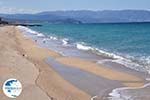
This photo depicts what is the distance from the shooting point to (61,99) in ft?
44.4

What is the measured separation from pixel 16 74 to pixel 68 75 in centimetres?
338

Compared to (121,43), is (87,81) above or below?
above

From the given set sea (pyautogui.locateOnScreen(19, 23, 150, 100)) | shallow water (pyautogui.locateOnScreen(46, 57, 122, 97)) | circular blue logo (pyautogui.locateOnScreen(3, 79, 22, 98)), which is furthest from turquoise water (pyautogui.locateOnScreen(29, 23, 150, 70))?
circular blue logo (pyautogui.locateOnScreen(3, 79, 22, 98))

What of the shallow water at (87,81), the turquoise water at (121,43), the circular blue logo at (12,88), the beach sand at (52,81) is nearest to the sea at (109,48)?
the turquoise water at (121,43)

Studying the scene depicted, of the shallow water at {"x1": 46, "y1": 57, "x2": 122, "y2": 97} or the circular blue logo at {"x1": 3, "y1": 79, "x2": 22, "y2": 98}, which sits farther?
the shallow water at {"x1": 46, "y1": 57, "x2": 122, "y2": 97}

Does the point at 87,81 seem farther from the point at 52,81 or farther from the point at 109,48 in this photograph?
the point at 109,48

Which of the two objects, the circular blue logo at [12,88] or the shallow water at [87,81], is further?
the shallow water at [87,81]

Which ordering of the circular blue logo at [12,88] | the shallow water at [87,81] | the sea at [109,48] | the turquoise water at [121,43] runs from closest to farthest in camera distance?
the circular blue logo at [12,88] → the shallow water at [87,81] → the sea at [109,48] → the turquoise water at [121,43]

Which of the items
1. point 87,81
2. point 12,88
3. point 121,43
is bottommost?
point 121,43

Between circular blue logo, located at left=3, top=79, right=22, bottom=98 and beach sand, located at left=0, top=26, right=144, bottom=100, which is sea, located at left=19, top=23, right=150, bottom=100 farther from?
circular blue logo, located at left=3, top=79, right=22, bottom=98

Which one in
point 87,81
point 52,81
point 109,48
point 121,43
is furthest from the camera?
point 121,43

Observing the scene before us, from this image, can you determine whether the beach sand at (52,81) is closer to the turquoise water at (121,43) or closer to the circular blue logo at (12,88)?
the turquoise water at (121,43)

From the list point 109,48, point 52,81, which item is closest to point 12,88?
point 52,81

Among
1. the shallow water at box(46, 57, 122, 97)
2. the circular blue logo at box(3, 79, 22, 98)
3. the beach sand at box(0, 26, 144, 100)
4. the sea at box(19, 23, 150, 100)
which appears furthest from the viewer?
the sea at box(19, 23, 150, 100)
